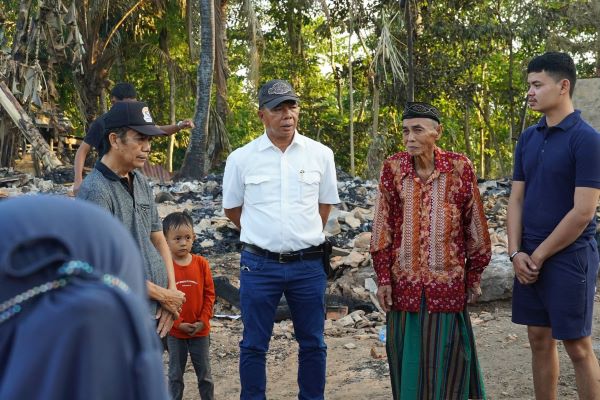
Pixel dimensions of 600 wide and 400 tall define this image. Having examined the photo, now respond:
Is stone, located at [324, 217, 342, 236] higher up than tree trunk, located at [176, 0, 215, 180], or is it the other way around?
tree trunk, located at [176, 0, 215, 180]

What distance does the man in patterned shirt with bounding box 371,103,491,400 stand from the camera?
4.40 m

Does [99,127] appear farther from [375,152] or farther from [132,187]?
[375,152]

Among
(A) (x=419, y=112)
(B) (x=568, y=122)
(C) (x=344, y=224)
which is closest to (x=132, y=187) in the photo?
(A) (x=419, y=112)

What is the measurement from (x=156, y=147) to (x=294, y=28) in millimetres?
9493

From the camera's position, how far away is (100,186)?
3672 millimetres

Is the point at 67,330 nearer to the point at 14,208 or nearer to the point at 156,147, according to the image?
the point at 14,208

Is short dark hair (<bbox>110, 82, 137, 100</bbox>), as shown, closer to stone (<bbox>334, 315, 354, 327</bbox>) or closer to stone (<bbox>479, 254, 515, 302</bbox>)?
stone (<bbox>334, 315, 354, 327</bbox>)

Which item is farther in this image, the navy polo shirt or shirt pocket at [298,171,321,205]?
shirt pocket at [298,171,321,205]

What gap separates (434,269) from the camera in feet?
14.5

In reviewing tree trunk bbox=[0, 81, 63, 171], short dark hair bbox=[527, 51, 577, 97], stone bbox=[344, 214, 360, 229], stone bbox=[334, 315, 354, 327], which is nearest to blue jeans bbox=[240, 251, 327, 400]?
short dark hair bbox=[527, 51, 577, 97]

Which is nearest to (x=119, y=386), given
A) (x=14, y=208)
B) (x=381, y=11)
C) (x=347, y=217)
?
(x=14, y=208)

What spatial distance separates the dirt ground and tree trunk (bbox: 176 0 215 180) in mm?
10145

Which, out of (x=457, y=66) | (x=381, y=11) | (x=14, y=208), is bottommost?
(x=14, y=208)

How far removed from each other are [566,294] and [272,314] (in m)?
1.74
